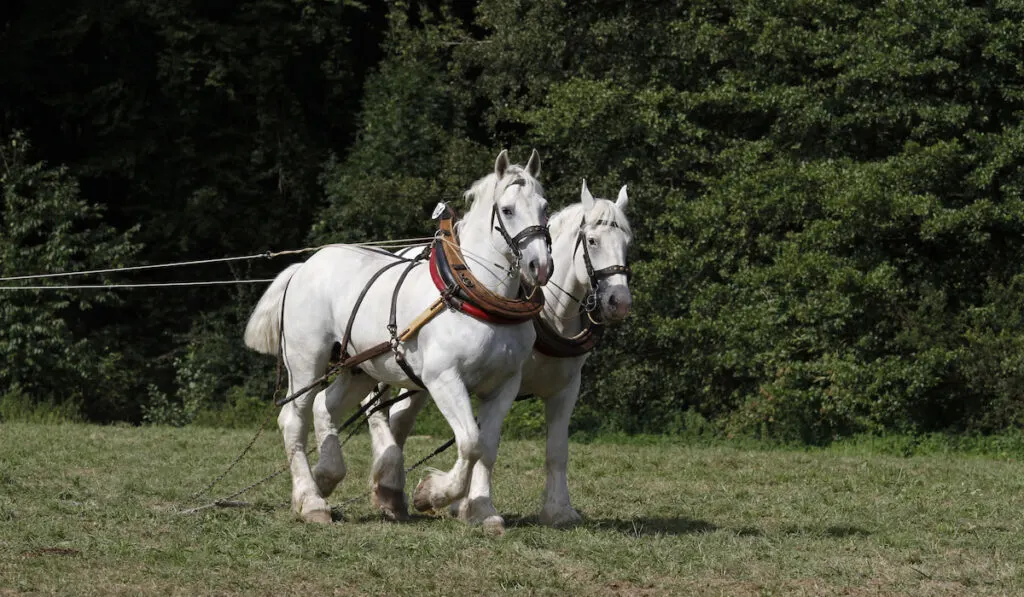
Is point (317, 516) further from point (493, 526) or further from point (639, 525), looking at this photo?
point (639, 525)

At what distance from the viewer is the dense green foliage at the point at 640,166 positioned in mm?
16141

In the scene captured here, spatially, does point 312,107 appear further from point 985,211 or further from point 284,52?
point 985,211

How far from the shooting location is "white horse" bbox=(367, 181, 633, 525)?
7781 millimetres

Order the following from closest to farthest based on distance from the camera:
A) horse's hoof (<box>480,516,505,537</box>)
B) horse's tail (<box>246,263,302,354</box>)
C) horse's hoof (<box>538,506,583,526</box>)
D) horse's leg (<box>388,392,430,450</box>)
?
horse's hoof (<box>480,516,505,537</box>) < horse's hoof (<box>538,506,583,526</box>) < horse's leg (<box>388,392,430,450</box>) < horse's tail (<box>246,263,302,354</box>)

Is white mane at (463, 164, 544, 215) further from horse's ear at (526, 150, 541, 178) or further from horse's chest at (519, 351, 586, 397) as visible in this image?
horse's chest at (519, 351, 586, 397)

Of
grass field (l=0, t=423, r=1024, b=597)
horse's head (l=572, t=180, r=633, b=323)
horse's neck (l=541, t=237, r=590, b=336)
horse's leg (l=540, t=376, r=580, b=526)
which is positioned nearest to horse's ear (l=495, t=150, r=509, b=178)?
horse's head (l=572, t=180, r=633, b=323)

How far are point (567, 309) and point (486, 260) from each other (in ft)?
3.03

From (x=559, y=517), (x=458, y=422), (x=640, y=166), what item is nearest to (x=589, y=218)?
(x=458, y=422)

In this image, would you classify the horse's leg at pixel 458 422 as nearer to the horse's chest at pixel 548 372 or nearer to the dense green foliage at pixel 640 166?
the horse's chest at pixel 548 372

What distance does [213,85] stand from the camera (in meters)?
21.0

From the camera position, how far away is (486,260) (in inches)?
291

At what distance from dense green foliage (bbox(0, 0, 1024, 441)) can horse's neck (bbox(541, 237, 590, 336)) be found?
28.1 ft

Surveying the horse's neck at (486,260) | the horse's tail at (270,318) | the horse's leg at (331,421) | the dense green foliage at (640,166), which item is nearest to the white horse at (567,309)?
the horse's leg at (331,421)

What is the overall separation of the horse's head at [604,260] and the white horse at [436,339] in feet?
1.86
